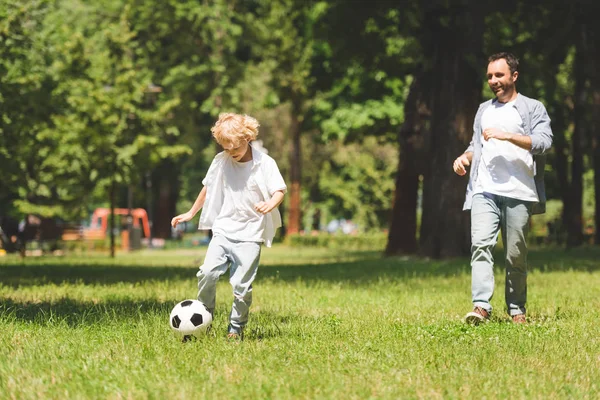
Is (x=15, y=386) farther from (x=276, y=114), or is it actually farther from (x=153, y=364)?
(x=276, y=114)

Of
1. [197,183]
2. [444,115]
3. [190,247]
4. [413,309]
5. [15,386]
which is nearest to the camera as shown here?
A: [15,386]

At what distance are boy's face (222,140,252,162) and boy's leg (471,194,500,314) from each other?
7.17ft

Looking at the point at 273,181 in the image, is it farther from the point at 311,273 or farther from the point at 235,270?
the point at 311,273

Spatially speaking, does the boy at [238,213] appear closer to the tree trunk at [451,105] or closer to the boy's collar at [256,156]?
the boy's collar at [256,156]

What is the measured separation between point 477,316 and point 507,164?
1.30 m

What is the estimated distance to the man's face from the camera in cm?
845

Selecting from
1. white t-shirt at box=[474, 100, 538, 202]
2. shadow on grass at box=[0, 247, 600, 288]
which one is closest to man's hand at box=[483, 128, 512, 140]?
white t-shirt at box=[474, 100, 538, 202]

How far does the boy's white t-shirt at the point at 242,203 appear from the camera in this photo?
750 centimetres

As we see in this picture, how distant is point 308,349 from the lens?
6723 millimetres

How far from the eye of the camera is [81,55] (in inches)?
1127

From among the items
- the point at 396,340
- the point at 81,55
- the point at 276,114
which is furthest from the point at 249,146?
the point at 276,114

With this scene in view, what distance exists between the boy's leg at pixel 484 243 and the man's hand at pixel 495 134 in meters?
0.80

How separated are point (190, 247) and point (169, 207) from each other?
686cm

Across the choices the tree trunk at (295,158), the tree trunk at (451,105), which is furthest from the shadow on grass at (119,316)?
the tree trunk at (295,158)
